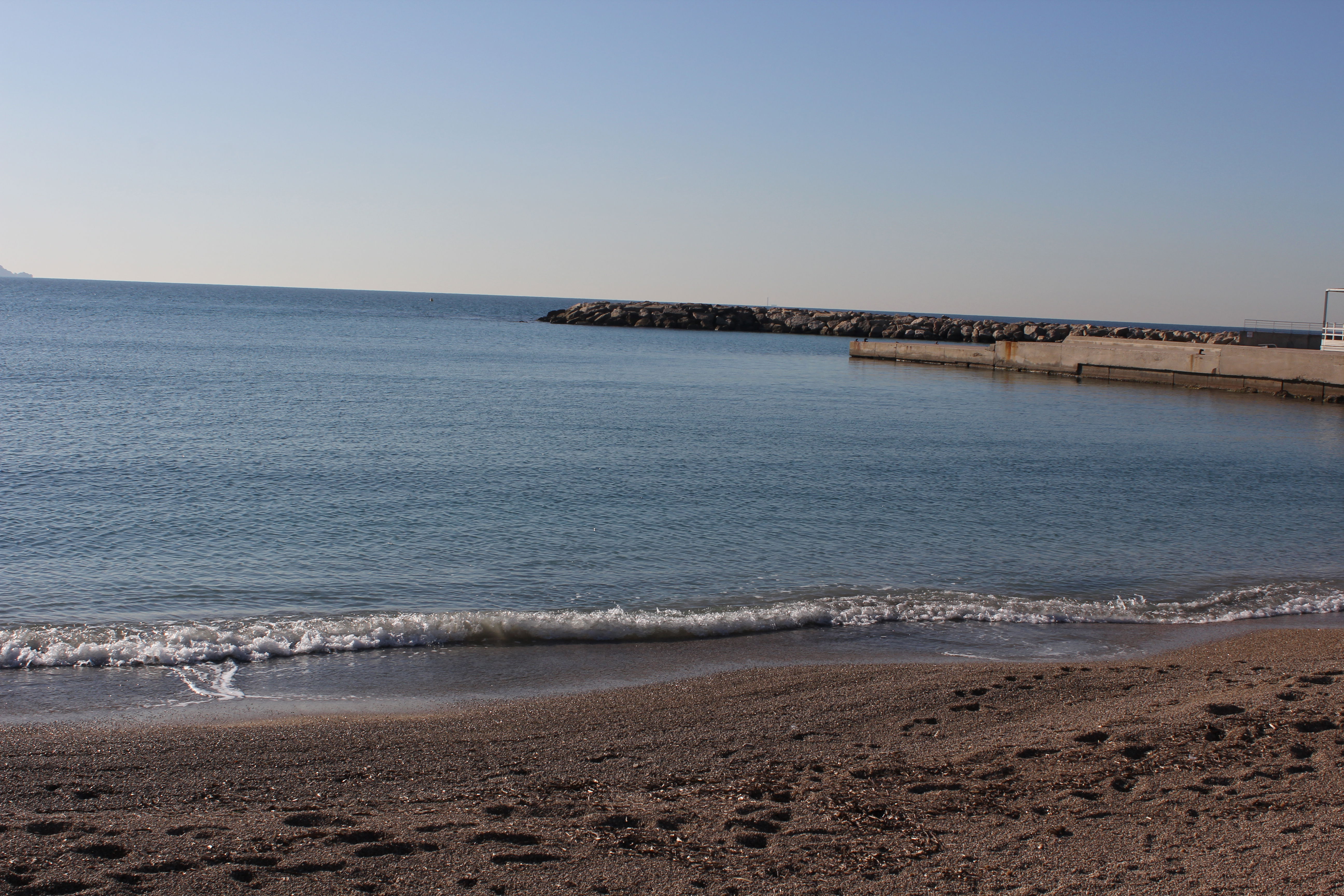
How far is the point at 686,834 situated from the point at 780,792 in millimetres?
802

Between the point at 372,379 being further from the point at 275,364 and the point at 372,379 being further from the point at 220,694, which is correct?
the point at 220,694

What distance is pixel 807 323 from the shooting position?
101 metres

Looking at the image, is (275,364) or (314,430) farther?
(275,364)

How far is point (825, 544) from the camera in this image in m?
13.3

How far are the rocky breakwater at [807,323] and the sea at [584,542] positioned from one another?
61.7m

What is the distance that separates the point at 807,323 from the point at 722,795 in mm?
98307

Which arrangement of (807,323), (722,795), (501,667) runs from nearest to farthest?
(722,795) < (501,667) < (807,323)

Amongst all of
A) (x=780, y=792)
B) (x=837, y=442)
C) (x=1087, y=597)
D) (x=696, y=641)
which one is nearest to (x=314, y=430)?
(x=837, y=442)

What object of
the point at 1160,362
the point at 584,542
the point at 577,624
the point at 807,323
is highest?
the point at 807,323

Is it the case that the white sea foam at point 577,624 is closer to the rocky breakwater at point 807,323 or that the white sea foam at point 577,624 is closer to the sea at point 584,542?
the sea at point 584,542

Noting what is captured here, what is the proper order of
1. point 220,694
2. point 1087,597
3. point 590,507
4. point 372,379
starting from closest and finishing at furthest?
point 220,694
point 1087,597
point 590,507
point 372,379

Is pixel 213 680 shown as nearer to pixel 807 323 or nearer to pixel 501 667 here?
pixel 501 667

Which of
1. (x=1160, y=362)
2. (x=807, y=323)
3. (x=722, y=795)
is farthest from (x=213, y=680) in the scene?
(x=807, y=323)

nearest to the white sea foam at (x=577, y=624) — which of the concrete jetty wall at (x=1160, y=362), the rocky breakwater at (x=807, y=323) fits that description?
the concrete jetty wall at (x=1160, y=362)
